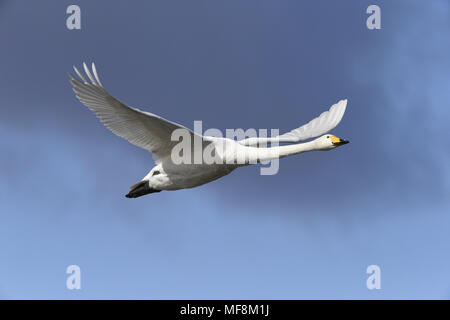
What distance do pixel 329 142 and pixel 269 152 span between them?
1.14 meters

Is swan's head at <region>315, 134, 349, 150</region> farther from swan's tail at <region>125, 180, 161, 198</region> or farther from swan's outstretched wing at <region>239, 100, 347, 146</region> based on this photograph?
swan's tail at <region>125, 180, 161, 198</region>

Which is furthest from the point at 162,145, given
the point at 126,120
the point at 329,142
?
the point at 329,142

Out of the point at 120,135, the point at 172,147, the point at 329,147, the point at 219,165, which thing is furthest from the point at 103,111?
the point at 329,147

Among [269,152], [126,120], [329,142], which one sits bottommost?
[269,152]

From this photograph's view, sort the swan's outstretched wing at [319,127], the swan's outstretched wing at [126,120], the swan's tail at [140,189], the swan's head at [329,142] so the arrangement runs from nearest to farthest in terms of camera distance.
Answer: the swan's outstretched wing at [126,120]
the swan's head at [329,142]
the swan's tail at [140,189]
the swan's outstretched wing at [319,127]

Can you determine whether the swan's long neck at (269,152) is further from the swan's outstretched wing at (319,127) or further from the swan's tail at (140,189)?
the swan's tail at (140,189)

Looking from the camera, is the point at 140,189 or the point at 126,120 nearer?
the point at 126,120

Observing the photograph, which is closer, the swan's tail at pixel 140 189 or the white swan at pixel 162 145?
the white swan at pixel 162 145

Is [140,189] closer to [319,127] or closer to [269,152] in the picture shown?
[269,152]

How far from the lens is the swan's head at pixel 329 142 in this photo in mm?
11781

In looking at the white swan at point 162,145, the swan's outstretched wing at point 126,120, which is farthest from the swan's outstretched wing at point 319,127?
the swan's outstretched wing at point 126,120

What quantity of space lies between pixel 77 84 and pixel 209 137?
263 centimetres

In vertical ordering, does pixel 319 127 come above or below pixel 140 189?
above

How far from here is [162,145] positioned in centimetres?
1203
